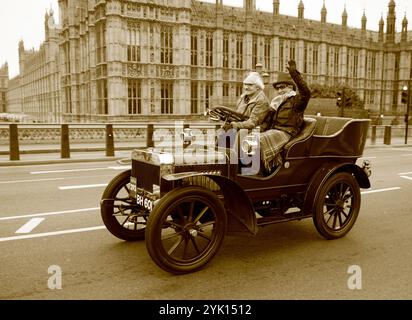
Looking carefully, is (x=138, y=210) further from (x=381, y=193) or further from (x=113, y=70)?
(x=113, y=70)

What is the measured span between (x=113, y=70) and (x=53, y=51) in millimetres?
43074

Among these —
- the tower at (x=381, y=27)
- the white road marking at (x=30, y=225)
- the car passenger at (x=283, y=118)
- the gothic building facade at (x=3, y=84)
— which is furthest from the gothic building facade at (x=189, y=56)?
the gothic building facade at (x=3, y=84)

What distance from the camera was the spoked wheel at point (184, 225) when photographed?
12.5 feet

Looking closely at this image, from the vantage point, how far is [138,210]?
4926 mm

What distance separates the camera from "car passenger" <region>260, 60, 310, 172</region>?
16.0 feet

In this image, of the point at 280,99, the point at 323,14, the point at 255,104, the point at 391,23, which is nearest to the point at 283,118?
the point at 280,99

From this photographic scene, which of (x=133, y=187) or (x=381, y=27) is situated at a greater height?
(x=381, y=27)

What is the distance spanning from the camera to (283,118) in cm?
529

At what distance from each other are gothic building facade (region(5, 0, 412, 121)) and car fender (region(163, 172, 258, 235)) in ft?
92.6

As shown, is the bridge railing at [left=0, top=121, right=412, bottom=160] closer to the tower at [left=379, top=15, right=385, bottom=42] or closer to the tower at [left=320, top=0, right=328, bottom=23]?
the tower at [left=320, top=0, right=328, bottom=23]

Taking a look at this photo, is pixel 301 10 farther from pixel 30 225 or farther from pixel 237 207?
pixel 237 207

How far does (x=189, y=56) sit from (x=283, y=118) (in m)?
30.4
